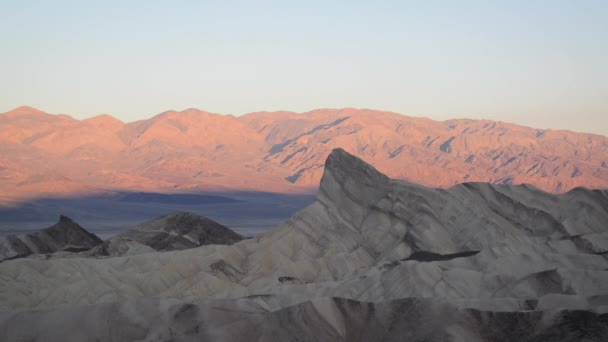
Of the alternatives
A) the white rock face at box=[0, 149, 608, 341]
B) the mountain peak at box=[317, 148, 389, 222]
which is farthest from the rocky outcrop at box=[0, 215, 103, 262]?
the mountain peak at box=[317, 148, 389, 222]

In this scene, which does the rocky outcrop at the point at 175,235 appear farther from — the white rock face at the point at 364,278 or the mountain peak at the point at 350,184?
the white rock face at the point at 364,278

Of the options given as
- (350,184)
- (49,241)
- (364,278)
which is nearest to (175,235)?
(49,241)

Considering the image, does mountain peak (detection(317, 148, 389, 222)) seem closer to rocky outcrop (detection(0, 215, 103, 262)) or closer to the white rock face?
the white rock face

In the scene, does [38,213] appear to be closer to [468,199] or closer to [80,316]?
[468,199]

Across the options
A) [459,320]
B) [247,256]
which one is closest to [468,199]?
[247,256]

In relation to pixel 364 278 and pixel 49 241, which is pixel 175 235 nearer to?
pixel 49 241

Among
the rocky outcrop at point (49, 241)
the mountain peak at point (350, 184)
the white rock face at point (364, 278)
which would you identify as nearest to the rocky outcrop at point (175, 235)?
the rocky outcrop at point (49, 241)
